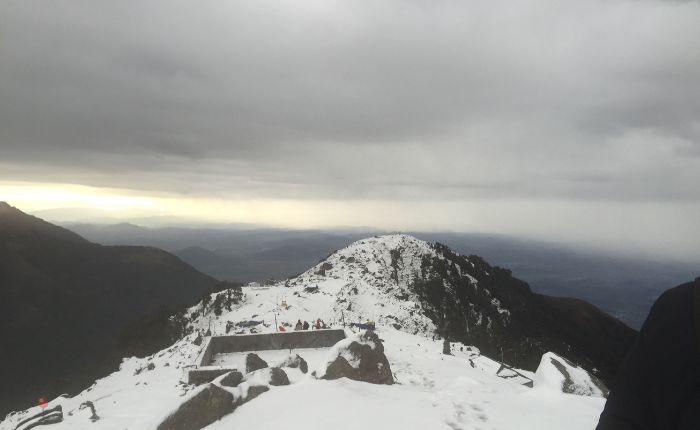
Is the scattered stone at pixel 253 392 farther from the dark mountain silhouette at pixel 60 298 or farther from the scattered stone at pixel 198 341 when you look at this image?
the dark mountain silhouette at pixel 60 298

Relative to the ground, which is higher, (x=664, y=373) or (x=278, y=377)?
(x=664, y=373)

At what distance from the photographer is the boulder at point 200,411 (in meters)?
9.05

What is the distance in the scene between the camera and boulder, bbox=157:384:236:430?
905 cm

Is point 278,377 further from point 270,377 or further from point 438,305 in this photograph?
point 438,305

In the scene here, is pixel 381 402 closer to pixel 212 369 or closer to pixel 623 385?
pixel 623 385

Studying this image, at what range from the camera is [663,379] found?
168cm

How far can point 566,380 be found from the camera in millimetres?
10633

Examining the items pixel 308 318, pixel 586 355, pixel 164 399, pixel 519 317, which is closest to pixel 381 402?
pixel 164 399

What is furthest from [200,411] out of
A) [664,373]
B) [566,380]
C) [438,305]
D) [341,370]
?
[438,305]

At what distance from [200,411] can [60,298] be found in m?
160

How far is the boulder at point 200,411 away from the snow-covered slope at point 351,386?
286mm

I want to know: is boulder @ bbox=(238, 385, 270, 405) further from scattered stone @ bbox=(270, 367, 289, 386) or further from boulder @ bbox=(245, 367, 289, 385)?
scattered stone @ bbox=(270, 367, 289, 386)

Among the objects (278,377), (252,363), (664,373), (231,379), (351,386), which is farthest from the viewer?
(252,363)

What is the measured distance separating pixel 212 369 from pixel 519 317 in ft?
221
